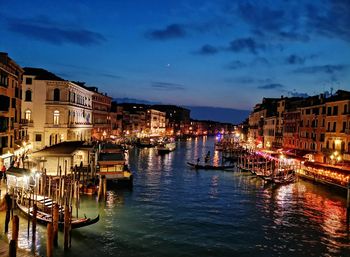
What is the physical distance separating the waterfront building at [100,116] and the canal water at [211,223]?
41557mm

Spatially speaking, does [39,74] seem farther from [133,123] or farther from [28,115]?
[133,123]

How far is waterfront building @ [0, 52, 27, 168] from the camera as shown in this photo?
3325 cm

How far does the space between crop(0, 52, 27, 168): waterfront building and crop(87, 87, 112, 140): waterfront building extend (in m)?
36.3

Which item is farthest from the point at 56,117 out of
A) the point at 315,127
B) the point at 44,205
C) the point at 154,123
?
the point at 154,123

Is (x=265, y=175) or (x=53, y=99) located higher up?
(x=53, y=99)

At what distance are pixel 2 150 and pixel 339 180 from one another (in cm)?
3014

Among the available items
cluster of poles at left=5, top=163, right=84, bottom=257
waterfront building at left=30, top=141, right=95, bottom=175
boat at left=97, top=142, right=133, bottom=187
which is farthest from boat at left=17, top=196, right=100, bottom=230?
boat at left=97, top=142, right=133, bottom=187

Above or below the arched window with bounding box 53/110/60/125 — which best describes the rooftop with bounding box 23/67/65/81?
above

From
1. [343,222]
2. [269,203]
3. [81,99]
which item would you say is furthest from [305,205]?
[81,99]

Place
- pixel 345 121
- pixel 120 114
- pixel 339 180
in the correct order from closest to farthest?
pixel 339 180, pixel 345 121, pixel 120 114

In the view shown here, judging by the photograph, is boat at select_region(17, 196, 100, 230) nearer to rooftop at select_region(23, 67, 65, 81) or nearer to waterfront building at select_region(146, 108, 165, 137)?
rooftop at select_region(23, 67, 65, 81)

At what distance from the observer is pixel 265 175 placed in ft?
156

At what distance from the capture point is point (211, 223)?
26.9 meters

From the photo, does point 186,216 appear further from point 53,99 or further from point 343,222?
point 53,99
